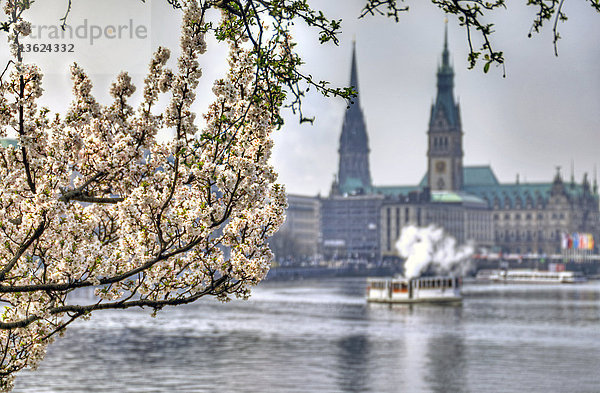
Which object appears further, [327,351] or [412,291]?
[412,291]

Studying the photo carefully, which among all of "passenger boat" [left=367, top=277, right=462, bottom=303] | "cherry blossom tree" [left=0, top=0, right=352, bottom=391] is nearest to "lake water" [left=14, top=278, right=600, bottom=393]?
"passenger boat" [left=367, top=277, right=462, bottom=303]

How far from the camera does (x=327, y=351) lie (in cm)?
7975

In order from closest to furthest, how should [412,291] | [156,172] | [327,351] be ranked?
1. [156,172]
2. [327,351]
3. [412,291]

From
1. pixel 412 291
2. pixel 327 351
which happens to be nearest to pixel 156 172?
pixel 327 351

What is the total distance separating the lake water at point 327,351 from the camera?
63.0m

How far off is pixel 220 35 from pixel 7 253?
4313 millimetres

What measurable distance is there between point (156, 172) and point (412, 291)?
127272mm

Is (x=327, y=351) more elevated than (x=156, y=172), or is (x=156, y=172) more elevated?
(x=156, y=172)

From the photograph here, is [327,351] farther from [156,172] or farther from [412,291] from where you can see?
[156,172]

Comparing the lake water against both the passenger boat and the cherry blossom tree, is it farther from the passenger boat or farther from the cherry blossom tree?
the cherry blossom tree

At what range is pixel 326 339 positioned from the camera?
8919cm

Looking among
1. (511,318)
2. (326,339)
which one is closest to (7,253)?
(326,339)

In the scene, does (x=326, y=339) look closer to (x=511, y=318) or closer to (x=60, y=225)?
(x=511, y=318)

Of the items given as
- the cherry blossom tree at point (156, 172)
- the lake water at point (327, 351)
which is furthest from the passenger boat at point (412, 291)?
the cherry blossom tree at point (156, 172)
